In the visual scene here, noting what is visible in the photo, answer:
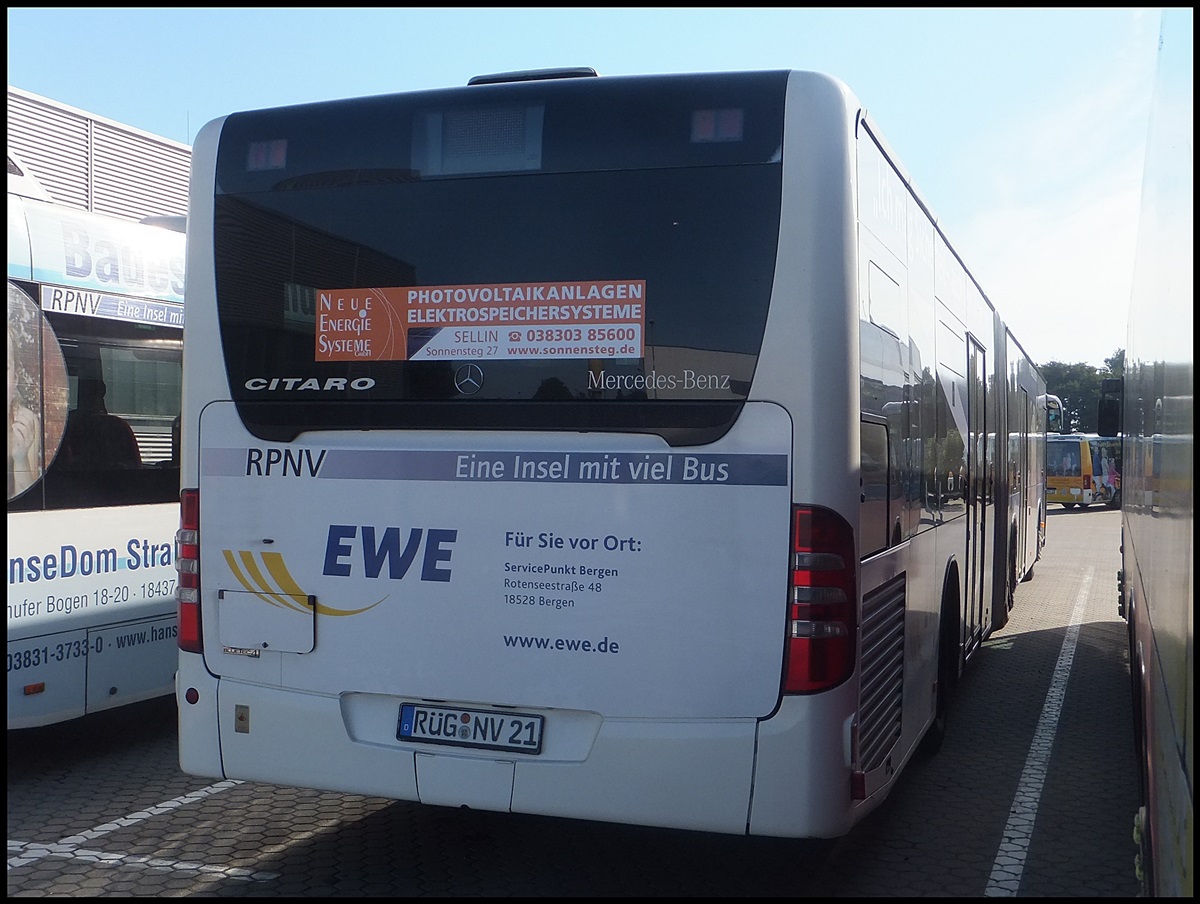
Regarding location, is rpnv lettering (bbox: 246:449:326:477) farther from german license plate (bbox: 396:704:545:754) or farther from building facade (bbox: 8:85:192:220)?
building facade (bbox: 8:85:192:220)

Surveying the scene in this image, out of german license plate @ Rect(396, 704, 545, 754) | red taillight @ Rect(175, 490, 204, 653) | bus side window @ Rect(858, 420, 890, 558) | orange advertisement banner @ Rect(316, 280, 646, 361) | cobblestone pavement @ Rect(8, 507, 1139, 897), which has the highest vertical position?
orange advertisement banner @ Rect(316, 280, 646, 361)

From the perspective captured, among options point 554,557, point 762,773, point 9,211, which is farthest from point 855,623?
point 9,211

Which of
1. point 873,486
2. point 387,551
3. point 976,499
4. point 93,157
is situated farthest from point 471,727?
point 93,157

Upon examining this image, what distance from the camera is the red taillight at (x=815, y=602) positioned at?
4.32 m

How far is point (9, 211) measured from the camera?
21.5 ft

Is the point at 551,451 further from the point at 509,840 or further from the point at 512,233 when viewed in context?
the point at 509,840

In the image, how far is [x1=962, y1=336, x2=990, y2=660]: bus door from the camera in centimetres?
879

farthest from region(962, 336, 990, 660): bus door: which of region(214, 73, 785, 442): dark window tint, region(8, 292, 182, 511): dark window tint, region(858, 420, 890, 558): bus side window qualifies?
region(8, 292, 182, 511): dark window tint

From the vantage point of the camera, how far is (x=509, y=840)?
5617 millimetres

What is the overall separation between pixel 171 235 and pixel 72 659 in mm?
2733

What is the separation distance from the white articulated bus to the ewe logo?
0.5 inches

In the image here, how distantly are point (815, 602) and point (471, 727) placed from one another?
140cm

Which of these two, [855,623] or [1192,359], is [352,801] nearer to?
[855,623]

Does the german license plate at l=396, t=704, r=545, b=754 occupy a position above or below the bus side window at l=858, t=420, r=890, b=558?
below
